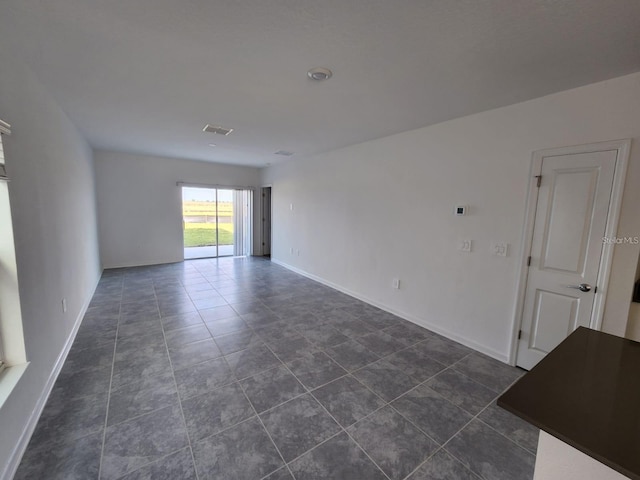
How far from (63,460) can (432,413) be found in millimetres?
2366

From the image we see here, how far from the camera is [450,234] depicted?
3.12 metres

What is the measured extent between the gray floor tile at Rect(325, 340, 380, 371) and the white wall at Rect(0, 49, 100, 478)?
2236 mm

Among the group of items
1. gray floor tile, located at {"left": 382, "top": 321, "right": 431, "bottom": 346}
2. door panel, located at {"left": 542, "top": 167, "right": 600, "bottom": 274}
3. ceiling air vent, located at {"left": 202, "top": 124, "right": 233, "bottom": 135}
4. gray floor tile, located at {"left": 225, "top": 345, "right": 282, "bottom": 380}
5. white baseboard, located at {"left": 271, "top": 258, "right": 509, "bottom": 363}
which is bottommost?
gray floor tile, located at {"left": 225, "top": 345, "right": 282, "bottom": 380}

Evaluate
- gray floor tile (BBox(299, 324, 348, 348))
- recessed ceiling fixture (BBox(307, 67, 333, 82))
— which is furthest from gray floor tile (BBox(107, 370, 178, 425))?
recessed ceiling fixture (BBox(307, 67, 333, 82))

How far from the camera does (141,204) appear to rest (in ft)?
19.9

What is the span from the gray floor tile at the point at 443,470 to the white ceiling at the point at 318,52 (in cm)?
257

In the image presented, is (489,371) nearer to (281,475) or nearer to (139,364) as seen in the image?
(281,475)

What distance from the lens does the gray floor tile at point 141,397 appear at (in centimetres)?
189

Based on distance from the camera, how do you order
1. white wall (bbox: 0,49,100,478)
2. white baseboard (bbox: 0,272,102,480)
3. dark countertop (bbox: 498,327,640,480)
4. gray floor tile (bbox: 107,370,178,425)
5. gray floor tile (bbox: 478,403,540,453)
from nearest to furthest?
dark countertop (bbox: 498,327,640,480), white baseboard (bbox: 0,272,102,480), white wall (bbox: 0,49,100,478), gray floor tile (bbox: 478,403,540,453), gray floor tile (bbox: 107,370,178,425)

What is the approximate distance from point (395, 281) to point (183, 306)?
3.13 metres

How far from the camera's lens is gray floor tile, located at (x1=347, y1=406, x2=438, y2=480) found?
1.56 meters

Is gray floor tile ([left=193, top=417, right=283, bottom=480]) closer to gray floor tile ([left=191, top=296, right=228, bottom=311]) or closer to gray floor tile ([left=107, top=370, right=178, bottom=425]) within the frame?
gray floor tile ([left=107, top=370, right=178, bottom=425])

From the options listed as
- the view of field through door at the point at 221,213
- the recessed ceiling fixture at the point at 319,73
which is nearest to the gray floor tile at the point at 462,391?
the recessed ceiling fixture at the point at 319,73

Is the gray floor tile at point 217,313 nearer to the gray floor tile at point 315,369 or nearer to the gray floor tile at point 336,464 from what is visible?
the gray floor tile at point 315,369
